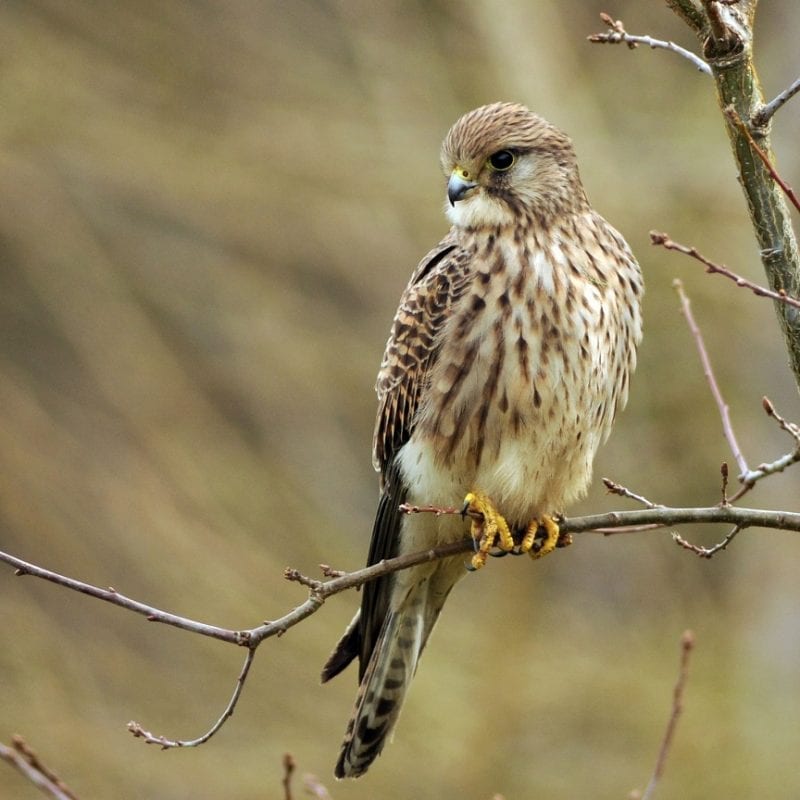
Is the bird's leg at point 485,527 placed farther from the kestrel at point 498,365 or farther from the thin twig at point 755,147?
the thin twig at point 755,147

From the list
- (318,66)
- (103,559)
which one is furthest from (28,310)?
(318,66)

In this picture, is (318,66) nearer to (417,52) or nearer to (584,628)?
(417,52)

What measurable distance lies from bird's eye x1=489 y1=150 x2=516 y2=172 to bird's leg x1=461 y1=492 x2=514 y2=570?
0.98 meters

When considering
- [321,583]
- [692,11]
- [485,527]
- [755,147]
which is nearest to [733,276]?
[755,147]

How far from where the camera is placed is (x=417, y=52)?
27.9 feet

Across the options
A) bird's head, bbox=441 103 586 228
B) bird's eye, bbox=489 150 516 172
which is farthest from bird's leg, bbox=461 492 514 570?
bird's eye, bbox=489 150 516 172

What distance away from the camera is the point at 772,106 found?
3123 millimetres

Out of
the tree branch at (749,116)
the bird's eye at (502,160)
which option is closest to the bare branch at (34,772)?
the tree branch at (749,116)

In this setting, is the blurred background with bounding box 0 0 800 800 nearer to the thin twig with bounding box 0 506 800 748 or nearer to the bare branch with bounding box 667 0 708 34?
the thin twig with bounding box 0 506 800 748

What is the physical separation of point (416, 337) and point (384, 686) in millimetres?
1121

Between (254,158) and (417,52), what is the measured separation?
1.21 m

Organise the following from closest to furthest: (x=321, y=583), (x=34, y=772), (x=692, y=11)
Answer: (x=34, y=772)
(x=692, y=11)
(x=321, y=583)

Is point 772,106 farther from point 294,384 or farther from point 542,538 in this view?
point 294,384

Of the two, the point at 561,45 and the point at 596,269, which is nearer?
the point at 596,269
